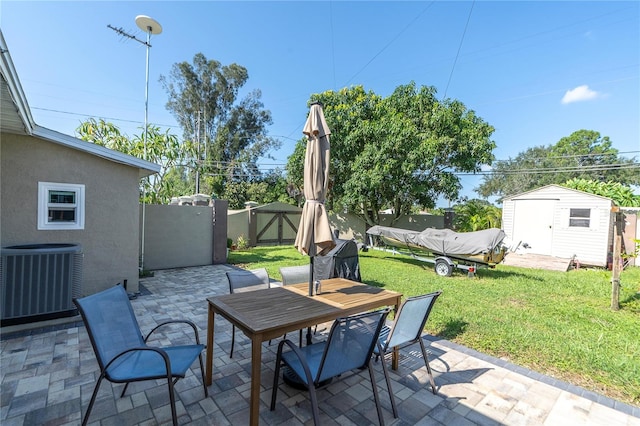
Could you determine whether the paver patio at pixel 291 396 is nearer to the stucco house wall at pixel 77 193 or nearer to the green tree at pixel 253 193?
the stucco house wall at pixel 77 193

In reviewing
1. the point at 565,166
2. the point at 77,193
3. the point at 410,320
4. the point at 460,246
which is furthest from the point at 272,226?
the point at 565,166

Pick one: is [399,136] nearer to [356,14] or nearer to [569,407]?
[356,14]

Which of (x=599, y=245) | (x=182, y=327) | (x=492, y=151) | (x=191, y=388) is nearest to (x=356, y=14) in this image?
(x=492, y=151)

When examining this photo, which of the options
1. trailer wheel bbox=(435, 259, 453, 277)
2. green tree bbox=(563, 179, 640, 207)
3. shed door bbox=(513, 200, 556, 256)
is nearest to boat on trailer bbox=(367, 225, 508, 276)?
trailer wheel bbox=(435, 259, 453, 277)

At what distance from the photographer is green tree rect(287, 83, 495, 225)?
37.1 ft

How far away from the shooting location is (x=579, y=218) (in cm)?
1092

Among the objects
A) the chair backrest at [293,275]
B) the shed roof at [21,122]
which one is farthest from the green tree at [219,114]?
the chair backrest at [293,275]

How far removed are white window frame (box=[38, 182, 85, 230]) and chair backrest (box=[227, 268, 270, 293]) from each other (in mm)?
3393

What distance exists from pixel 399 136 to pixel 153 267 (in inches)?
385

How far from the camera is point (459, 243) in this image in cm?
789

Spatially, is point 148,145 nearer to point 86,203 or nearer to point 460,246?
point 86,203

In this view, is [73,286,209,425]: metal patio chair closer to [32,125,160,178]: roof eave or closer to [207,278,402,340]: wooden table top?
[207,278,402,340]: wooden table top

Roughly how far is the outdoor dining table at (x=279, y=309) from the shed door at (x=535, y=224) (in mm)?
12085

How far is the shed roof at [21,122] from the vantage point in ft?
8.11
